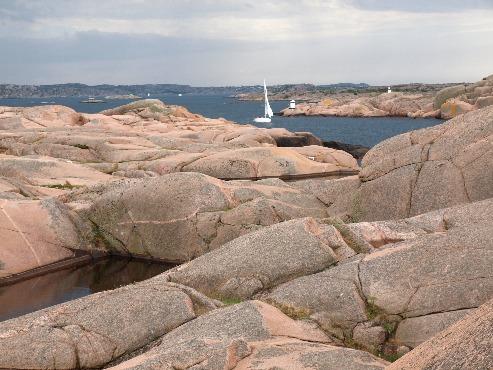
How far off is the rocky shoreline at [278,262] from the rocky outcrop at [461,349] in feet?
0.08

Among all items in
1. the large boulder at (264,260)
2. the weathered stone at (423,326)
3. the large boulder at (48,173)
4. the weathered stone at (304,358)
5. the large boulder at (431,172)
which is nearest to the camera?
the weathered stone at (304,358)

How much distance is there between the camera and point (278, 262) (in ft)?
57.7

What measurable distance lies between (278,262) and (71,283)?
1232 cm

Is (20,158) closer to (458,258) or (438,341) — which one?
(458,258)

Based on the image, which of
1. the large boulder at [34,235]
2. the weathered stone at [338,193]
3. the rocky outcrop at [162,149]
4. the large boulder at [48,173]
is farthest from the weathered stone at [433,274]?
the rocky outcrop at [162,149]

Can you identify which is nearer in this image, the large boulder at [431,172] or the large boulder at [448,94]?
the large boulder at [431,172]

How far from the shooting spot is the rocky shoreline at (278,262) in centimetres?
1285

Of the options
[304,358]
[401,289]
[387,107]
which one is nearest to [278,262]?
[401,289]

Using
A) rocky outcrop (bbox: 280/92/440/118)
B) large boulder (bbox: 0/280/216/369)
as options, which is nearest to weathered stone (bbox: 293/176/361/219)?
large boulder (bbox: 0/280/216/369)

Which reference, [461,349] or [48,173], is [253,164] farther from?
[461,349]

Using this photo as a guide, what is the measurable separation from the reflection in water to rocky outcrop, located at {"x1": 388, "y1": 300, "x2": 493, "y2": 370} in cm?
1807

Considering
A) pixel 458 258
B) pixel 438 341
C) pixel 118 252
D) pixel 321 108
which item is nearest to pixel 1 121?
pixel 118 252

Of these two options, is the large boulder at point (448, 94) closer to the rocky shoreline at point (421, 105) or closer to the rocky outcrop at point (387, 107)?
the rocky shoreline at point (421, 105)

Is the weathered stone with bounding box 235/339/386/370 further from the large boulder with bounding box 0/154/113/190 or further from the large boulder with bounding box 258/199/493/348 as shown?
the large boulder with bounding box 0/154/113/190
